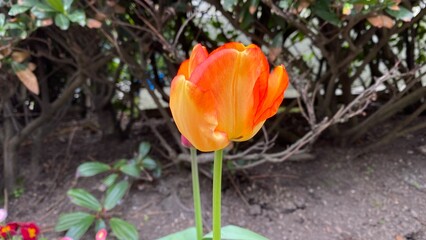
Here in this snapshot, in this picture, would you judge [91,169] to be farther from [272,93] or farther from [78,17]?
[272,93]

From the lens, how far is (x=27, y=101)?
2.02m

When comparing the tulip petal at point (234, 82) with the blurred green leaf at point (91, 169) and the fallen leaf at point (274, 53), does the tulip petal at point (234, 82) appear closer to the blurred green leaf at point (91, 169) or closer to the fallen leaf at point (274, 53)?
the fallen leaf at point (274, 53)

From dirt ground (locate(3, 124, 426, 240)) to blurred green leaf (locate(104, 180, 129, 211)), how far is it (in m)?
0.10

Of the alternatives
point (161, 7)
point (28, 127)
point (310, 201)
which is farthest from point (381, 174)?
point (28, 127)

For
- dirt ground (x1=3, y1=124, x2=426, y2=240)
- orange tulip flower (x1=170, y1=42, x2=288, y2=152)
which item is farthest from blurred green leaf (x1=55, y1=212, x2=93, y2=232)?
orange tulip flower (x1=170, y1=42, x2=288, y2=152)

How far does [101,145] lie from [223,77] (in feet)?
5.10

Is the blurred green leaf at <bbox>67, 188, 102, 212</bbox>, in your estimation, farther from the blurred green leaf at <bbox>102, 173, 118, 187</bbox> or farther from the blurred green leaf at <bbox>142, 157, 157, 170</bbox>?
the blurred green leaf at <bbox>142, 157, 157, 170</bbox>

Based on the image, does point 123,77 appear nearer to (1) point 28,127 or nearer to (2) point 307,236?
(1) point 28,127

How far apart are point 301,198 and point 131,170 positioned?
0.59m

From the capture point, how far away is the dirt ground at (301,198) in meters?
1.53

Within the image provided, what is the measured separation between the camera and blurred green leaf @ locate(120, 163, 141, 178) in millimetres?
1651

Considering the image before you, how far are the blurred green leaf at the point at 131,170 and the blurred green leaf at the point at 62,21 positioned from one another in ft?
1.74

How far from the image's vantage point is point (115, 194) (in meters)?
1.61

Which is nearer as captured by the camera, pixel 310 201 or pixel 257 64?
pixel 257 64
